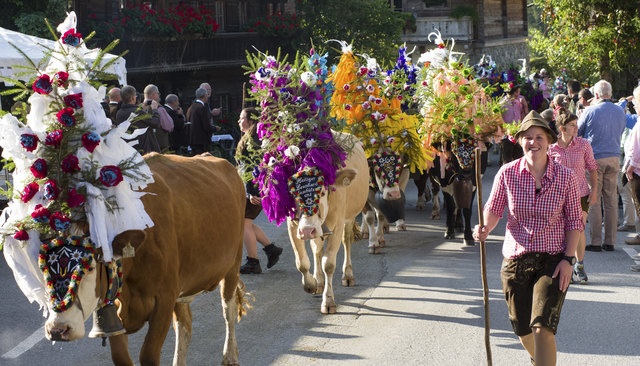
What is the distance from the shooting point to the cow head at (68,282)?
502 centimetres

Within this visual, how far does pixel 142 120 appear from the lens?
1271cm

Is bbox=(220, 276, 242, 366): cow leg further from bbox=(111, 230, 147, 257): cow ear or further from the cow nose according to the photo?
the cow nose

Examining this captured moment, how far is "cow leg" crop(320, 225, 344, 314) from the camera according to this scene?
923 centimetres

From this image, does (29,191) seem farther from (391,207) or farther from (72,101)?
(391,207)

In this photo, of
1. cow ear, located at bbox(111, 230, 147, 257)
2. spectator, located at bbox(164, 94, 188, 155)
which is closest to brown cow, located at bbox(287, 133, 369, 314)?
cow ear, located at bbox(111, 230, 147, 257)

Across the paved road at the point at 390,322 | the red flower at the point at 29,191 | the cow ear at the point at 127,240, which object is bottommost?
the paved road at the point at 390,322

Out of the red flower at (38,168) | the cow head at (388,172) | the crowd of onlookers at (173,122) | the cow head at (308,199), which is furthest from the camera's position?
the crowd of onlookers at (173,122)

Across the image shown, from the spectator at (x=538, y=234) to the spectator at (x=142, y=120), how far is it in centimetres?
643

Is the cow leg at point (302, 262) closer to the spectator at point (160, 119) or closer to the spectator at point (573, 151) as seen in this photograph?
the spectator at point (573, 151)

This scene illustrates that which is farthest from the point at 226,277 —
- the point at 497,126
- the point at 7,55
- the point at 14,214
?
the point at 7,55

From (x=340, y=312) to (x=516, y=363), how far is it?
2293 mm

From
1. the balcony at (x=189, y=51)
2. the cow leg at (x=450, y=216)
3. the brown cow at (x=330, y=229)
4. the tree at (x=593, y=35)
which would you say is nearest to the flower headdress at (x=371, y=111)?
the cow leg at (x=450, y=216)

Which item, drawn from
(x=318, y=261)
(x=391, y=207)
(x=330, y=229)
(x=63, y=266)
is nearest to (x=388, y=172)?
(x=391, y=207)

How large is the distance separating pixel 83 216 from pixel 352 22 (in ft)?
80.7
